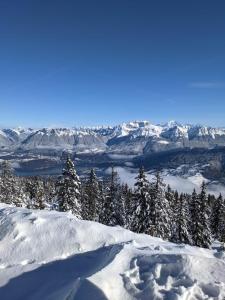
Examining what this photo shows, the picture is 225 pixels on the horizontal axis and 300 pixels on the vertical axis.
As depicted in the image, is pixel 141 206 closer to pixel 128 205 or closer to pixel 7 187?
pixel 7 187

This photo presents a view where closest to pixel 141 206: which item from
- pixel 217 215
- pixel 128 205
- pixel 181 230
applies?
pixel 181 230

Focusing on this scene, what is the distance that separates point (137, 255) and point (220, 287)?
3.10 meters

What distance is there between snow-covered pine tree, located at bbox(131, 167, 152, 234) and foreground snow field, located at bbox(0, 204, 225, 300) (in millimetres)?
26479

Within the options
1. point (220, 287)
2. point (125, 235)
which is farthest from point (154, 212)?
point (220, 287)

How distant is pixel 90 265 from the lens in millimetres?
12156

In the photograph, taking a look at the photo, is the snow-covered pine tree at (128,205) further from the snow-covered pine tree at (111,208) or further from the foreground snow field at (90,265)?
the foreground snow field at (90,265)

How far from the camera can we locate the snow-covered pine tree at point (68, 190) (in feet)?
150

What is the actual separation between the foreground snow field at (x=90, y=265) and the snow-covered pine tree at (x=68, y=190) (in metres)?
28.8

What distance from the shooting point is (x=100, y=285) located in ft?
30.1

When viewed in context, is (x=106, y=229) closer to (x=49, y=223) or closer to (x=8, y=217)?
(x=49, y=223)

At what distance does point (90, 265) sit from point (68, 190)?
1350 inches

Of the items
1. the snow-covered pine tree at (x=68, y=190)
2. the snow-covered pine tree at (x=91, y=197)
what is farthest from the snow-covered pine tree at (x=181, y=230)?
the snow-covered pine tree at (x=91, y=197)

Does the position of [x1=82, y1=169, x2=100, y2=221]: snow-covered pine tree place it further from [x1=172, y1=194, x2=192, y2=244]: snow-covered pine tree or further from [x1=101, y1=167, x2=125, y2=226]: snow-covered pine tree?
[x1=172, y1=194, x2=192, y2=244]: snow-covered pine tree

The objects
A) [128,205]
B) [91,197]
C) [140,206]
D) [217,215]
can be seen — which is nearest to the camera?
[140,206]
